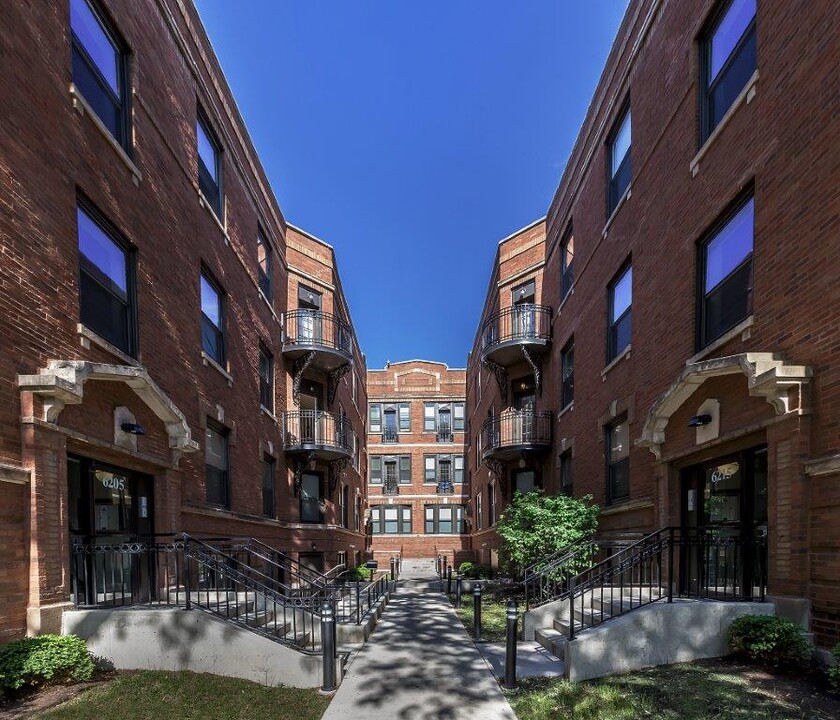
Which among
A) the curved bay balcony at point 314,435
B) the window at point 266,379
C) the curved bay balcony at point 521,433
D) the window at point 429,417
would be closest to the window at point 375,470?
the window at point 429,417

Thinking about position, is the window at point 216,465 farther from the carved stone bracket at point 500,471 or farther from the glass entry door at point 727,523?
the carved stone bracket at point 500,471

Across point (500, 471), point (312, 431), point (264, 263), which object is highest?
point (264, 263)

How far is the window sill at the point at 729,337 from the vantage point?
6688mm

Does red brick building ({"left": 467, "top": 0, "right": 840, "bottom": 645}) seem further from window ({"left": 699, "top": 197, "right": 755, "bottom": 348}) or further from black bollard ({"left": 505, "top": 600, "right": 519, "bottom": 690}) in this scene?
black bollard ({"left": 505, "top": 600, "right": 519, "bottom": 690})

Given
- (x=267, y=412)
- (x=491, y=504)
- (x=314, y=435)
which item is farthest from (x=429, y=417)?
(x=267, y=412)

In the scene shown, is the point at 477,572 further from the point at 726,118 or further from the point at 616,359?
the point at 726,118

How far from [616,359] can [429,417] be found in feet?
81.4

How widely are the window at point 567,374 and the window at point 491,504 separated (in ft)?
24.9

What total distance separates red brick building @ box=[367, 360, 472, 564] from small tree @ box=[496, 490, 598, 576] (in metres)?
20.6

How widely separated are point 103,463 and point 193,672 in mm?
3155

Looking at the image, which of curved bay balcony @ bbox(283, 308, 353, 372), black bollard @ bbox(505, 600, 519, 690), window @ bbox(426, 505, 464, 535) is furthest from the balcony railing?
window @ bbox(426, 505, 464, 535)

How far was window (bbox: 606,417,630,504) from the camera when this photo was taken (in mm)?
10781

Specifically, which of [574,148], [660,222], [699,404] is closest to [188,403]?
[699,404]

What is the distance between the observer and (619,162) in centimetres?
1198
